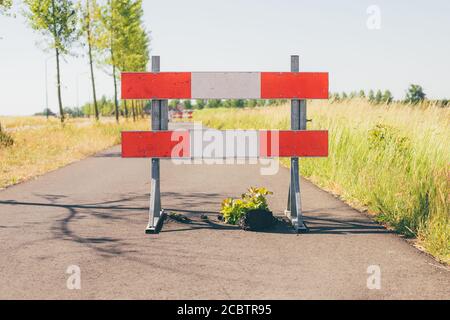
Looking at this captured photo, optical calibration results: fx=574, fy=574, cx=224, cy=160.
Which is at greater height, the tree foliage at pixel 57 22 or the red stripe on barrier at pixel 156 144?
the tree foliage at pixel 57 22

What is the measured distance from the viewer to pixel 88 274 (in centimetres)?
484

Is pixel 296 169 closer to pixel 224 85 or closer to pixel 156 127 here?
pixel 224 85

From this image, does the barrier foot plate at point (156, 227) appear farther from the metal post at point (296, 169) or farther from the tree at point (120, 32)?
the tree at point (120, 32)

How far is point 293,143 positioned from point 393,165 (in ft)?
10.3

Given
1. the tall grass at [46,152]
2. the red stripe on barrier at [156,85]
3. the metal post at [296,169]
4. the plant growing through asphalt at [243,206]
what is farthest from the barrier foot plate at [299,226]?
the tall grass at [46,152]

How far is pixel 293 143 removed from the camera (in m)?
6.92

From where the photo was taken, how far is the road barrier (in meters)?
6.70

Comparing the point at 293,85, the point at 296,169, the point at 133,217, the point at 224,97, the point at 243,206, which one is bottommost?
the point at 133,217

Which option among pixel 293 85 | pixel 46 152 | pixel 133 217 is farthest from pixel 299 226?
pixel 46 152

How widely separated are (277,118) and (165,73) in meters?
15.2

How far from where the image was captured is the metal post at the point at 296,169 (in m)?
6.84
